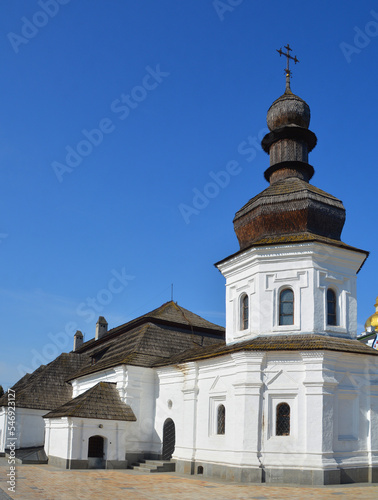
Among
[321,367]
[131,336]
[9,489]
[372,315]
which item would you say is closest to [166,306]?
A: [131,336]

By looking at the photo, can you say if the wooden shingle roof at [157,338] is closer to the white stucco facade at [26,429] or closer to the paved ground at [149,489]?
the white stucco facade at [26,429]

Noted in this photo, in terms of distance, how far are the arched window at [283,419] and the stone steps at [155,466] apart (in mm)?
5863

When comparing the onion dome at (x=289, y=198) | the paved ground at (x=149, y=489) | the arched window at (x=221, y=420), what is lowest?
the paved ground at (x=149, y=489)

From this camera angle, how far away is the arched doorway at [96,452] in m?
22.5

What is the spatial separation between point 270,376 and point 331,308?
3.56 meters

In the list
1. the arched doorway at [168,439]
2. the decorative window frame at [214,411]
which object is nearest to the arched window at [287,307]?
the decorative window frame at [214,411]

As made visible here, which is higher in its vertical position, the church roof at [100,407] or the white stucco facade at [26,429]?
the church roof at [100,407]

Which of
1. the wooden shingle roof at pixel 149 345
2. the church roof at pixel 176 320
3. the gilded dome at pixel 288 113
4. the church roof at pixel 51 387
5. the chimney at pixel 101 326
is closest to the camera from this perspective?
the gilded dome at pixel 288 113

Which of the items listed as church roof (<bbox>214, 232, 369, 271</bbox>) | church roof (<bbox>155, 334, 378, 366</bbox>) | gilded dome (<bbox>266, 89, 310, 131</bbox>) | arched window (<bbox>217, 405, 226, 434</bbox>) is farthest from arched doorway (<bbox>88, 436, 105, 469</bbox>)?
gilded dome (<bbox>266, 89, 310, 131</bbox>)

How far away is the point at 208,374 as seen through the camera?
21.1 metres

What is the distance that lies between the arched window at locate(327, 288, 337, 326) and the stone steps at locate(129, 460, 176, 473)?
28.4 feet

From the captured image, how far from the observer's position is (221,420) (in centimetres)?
2019

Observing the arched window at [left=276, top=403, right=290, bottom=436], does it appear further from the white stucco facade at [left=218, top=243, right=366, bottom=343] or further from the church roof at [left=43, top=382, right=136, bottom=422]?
the church roof at [left=43, top=382, right=136, bottom=422]

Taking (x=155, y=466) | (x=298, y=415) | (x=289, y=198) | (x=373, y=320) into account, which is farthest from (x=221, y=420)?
(x=373, y=320)
